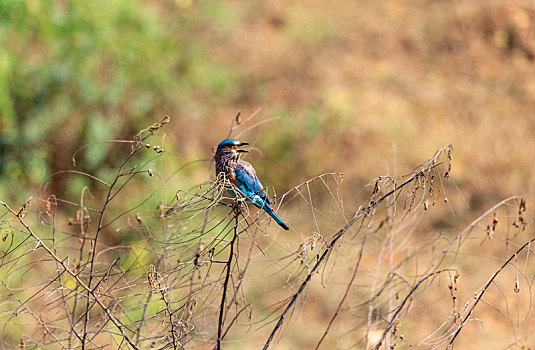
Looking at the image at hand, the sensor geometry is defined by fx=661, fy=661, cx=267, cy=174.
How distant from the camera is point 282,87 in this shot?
11.8 m

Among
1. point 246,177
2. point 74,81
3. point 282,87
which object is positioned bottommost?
point 246,177

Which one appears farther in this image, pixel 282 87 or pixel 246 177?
pixel 282 87

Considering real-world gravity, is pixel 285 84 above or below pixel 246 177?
above

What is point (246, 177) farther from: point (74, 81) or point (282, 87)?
point (282, 87)

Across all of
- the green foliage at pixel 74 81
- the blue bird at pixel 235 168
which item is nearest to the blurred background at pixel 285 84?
the green foliage at pixel 74 81

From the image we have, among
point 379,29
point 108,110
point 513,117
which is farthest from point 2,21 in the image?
point 513,117

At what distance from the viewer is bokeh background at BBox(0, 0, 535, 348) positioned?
9.45 meters

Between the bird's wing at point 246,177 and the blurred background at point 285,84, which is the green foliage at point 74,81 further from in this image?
the bird's wing at point 246,177

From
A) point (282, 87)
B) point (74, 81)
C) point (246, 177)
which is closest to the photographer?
point (246, 177)

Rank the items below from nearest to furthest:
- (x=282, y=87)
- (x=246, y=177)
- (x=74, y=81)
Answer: (x=246, y=177) < (x=74, y=81) < (x=282, y=87)

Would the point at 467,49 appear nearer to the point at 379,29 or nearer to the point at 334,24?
the point at 379,29

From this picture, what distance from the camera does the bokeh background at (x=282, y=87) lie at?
945 cm

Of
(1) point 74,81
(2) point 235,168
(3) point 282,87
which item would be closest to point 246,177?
(2) point 235,168

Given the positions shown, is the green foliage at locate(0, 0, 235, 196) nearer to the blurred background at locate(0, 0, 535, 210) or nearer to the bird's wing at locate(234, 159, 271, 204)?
the blurred background at locate(0, 0, 535, 210)
